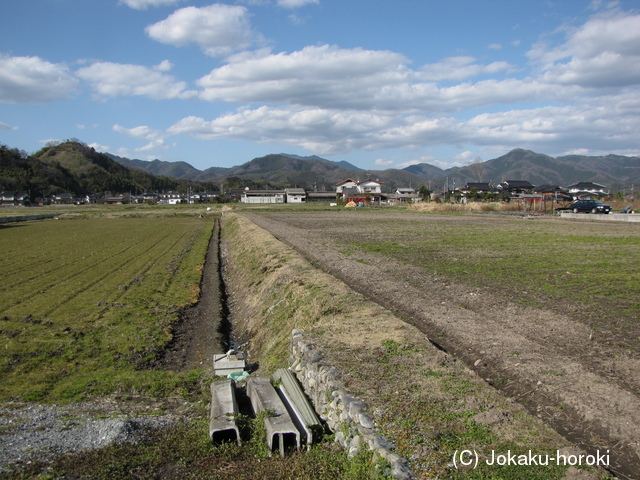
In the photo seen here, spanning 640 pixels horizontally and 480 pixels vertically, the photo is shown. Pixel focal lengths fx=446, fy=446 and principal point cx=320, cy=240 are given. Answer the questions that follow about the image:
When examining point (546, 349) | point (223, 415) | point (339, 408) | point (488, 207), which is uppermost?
point (488, 207)

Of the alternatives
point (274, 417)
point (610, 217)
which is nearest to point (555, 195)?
point (610, 217)

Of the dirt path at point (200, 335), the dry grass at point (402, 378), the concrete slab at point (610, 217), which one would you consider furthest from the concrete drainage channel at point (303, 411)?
the concrete slab at point (610, 217)

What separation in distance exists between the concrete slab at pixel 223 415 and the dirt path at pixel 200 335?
2731 millimetres

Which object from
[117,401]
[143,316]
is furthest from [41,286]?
[117,401]

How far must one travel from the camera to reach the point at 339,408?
5.33 m

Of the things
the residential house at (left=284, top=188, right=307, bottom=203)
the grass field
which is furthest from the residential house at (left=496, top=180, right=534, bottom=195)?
the grass field

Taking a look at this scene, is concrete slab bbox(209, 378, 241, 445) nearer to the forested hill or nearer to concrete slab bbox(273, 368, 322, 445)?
concrete slab bbox(273, 368, 322, 445)

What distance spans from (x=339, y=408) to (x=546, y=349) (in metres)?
3.62

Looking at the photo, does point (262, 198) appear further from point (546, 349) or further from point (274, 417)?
point (274, 417)

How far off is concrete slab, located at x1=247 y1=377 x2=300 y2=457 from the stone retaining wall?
0.51 metres

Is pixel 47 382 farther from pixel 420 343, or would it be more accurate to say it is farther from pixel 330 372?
pixel 420 343

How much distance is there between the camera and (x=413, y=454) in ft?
13.7

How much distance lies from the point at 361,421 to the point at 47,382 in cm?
608

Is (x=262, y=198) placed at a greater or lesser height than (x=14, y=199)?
lesser
